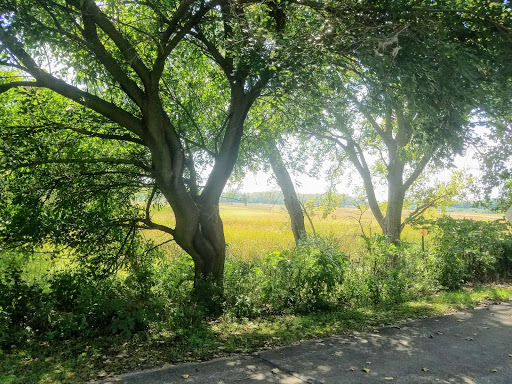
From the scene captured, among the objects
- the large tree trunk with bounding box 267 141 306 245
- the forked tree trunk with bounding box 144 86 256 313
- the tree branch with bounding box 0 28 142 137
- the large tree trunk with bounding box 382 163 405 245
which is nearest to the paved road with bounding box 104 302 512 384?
the forked tree trunk with bounding box 144 86 256 313

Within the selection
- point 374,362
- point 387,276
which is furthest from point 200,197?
point 387,276

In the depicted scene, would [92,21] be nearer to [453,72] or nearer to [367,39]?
[367,39]

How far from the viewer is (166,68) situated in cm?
802

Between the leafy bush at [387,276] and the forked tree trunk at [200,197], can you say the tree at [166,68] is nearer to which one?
the forked tree trunk at [200,197]

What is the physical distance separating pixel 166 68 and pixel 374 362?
245 inches

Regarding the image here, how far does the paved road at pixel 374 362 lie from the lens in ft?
14.2

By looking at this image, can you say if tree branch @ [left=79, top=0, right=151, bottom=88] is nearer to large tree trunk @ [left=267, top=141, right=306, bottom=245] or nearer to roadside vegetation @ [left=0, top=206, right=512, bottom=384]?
roadside vegetation @ [left=0, top=206, right=512, bottom=384]

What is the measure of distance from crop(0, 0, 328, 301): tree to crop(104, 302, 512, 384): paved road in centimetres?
235

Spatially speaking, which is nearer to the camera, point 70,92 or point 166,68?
point 70,92

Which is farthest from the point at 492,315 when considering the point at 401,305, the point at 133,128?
the point at 133,128

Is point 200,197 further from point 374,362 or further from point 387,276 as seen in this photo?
point 387,276

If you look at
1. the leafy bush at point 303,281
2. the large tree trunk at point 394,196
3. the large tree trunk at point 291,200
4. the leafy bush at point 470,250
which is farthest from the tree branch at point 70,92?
the large tree trunk at point 394,196

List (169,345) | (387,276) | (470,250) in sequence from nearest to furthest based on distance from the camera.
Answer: (169,345)
(387,276)
(470,250)

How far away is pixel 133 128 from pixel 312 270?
12.3 ft
